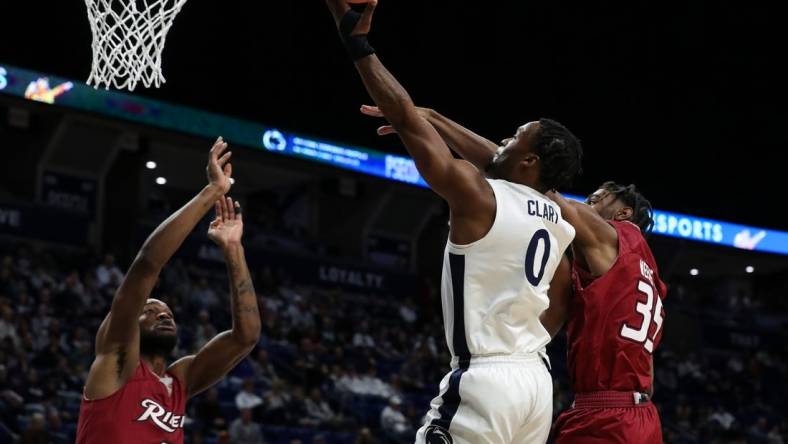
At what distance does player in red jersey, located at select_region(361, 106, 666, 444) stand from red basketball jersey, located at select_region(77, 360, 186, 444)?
1.33 m

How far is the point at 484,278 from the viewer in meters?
3.77

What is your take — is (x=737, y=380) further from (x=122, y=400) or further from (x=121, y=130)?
(x=122, y=400)

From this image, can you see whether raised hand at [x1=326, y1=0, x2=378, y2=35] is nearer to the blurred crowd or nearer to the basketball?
the basketball

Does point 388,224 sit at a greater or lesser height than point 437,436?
greater

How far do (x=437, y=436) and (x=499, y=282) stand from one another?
56 cm

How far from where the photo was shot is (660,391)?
21328 millimetres

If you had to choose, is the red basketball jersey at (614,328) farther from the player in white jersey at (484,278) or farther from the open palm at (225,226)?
the open palm at (225,226)

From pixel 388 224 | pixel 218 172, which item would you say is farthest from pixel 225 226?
pixel 388 224

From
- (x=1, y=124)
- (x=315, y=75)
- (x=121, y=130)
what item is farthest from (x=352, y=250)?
(x=1, y=124)

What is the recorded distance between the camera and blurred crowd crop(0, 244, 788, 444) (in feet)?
41.4

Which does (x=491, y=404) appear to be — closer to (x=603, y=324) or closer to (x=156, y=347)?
(x=603, y=324)

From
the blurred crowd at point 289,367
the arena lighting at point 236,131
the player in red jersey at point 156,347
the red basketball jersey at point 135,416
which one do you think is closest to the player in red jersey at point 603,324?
the player in red jersey at point 156,347

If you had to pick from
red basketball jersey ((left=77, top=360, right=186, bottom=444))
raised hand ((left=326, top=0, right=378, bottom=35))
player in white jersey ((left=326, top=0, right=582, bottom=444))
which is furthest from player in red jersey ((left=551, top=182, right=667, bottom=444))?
red basketball jersey ((left=77, top=360, right=186, bottom=444))

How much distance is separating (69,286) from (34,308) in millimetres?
747
